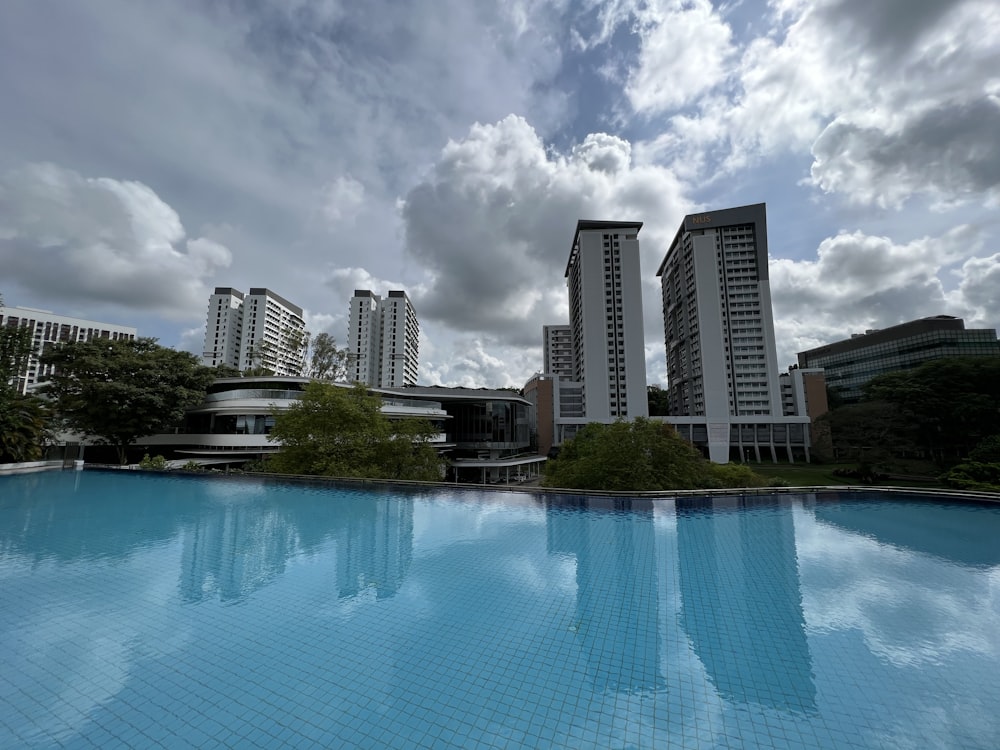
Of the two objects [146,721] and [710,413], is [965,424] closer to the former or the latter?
[710,413]

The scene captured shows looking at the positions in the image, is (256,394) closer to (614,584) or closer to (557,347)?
(614,584)

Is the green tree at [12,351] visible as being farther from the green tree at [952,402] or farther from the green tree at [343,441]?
the green tree at [952,402]

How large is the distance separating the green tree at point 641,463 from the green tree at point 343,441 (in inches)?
265

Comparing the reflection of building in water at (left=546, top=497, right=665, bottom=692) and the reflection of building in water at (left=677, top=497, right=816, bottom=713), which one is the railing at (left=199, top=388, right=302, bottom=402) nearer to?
the reflection of building in water at (left=546, top=497, right=665, bottom=692)

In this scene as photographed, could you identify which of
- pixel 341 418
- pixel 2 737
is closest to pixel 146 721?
pixel 2 737

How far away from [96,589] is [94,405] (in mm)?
22470

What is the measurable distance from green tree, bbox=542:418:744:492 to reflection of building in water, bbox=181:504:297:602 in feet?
30.6

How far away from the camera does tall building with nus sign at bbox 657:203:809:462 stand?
156ft

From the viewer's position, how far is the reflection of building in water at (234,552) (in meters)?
6.03

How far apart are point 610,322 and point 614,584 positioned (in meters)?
49.7

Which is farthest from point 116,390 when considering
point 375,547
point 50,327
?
point 50,327

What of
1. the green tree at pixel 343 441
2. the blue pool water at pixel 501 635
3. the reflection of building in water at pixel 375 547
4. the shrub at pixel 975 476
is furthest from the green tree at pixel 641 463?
the shrub at pixel 975 476

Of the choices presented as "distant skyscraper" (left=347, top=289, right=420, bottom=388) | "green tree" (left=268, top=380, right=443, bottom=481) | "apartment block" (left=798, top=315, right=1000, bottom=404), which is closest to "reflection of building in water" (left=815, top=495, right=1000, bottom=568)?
"green tree" (left=268, top=380, right=443, bottom=481)

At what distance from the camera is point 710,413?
48125mm
